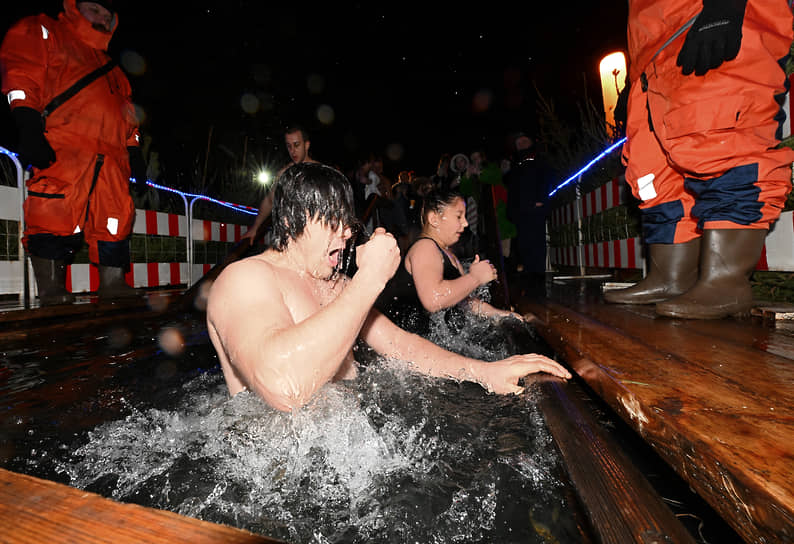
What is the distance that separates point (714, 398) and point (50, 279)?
14.6 feet

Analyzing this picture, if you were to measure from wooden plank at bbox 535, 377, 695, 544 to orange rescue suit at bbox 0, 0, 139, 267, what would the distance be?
391 cm

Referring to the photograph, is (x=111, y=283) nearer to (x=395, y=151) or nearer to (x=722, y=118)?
(x=722, y=118)

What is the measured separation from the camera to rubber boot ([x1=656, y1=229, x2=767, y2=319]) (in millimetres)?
1776

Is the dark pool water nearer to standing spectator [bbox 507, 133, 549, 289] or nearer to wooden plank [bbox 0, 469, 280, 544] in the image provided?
wooden plank [bbox 0, 469, 280, 544]

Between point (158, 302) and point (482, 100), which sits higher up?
point (482, 100)

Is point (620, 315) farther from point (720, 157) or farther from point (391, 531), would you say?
point (391, 531)

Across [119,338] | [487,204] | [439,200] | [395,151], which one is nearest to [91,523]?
[119,338]

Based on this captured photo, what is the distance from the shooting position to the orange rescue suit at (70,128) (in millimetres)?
2924

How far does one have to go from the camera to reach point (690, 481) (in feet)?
2.24

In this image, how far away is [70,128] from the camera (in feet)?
10.5

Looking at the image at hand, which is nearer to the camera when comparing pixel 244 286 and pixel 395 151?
pixel 244 286

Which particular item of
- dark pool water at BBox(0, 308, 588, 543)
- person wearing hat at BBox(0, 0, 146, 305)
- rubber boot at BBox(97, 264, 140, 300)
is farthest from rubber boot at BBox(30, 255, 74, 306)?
dark pool water at BBox(0, 308, 588, 543)

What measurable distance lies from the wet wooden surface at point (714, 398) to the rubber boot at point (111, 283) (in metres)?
3.95

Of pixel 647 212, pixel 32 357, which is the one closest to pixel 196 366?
pixel 32 357
